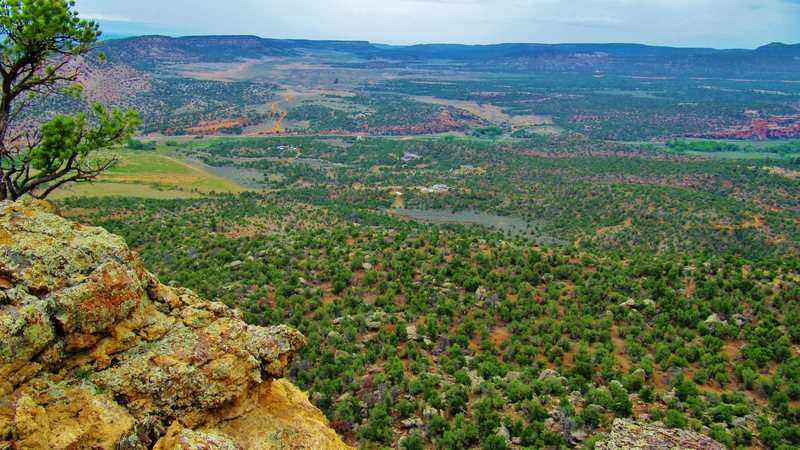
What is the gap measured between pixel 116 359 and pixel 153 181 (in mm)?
70004

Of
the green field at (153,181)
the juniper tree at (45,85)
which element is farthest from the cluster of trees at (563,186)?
the juniper tree at (45,85)

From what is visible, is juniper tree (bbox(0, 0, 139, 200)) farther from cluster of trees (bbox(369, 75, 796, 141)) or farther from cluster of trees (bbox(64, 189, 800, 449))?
cluster of trees (bbox(369, 75, 796, 141))

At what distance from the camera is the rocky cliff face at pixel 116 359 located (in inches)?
277

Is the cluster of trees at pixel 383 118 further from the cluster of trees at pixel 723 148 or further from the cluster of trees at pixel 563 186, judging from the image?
the cluster of trees at pixel 723 148

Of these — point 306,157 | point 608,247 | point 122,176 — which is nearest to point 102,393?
point 608,247

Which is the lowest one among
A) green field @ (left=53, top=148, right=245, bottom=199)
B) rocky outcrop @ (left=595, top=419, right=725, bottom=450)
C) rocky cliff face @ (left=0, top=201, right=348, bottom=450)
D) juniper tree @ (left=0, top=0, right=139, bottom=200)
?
green field @ (left=53, top=148, right=245, bottom=199)

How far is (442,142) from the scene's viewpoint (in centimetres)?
11338

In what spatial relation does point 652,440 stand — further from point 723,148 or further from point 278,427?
point 723,148

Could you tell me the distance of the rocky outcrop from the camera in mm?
13844

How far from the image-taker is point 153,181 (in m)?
70.9

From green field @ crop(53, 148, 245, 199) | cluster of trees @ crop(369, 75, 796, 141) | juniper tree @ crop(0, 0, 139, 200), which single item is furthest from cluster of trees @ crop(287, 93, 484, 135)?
juniper tree @ crop(0, 0, 139, 200)

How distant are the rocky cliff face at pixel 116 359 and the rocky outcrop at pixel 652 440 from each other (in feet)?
28.9

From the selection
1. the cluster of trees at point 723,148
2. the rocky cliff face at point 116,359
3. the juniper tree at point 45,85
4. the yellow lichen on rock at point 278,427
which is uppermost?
the juniper tree at point 45,85

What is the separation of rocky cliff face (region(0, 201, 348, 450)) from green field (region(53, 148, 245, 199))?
50804 mm
